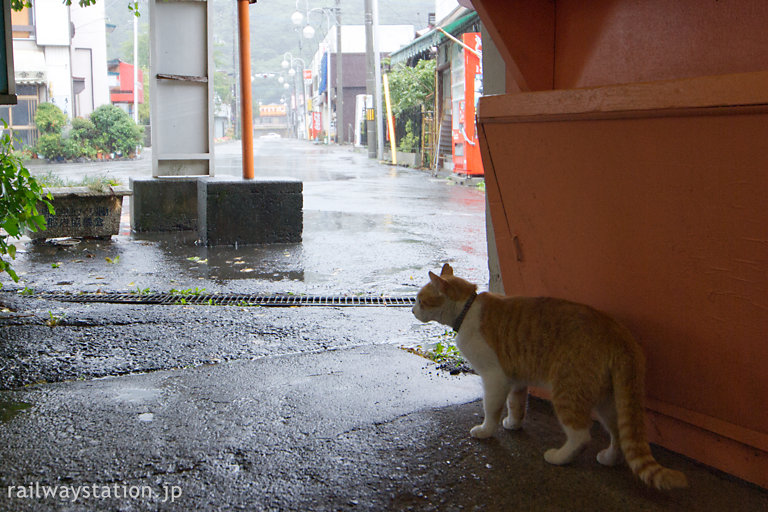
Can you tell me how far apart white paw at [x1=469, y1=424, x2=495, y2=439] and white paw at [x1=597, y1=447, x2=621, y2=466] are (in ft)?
1.55

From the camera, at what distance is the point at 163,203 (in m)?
10.0

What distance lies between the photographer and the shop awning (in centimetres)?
3459

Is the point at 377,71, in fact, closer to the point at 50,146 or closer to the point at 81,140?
the point at 81,140

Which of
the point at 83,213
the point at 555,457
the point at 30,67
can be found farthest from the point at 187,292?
the point at 30,67

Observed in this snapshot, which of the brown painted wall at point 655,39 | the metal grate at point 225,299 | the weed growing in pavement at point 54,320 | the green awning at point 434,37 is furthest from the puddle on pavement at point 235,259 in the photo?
the green awning at point 434,37

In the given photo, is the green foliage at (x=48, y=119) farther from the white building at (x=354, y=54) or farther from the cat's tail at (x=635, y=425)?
the cat's tail at (x=635, y=425)

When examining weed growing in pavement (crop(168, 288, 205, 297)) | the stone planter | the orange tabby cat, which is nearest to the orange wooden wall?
the orange tabby cat

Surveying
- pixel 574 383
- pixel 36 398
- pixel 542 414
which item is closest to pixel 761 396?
pixel 574 383

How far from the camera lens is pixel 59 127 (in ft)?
106

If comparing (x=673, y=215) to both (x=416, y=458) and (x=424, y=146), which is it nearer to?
(x=416, y=458)

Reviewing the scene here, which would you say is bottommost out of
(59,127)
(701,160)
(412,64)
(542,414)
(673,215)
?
(542,414)

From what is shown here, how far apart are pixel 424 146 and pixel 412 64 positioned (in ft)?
30.5

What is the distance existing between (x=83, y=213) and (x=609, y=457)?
25.6 ft

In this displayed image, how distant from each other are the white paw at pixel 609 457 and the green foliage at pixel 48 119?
3342 centimetres
